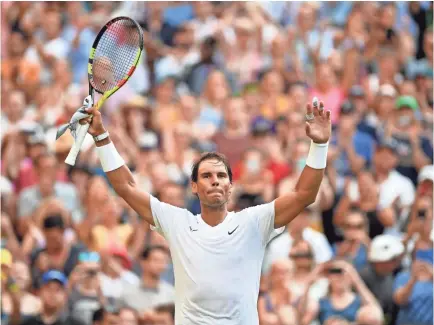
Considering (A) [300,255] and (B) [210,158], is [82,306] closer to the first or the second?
(A) [300,255]

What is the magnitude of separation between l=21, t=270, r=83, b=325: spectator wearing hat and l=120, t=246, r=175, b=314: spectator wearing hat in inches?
22.3

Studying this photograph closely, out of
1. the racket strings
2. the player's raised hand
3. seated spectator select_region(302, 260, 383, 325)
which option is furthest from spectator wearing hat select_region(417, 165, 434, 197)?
the player's raised hand

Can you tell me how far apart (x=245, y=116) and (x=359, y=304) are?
4.28 meters

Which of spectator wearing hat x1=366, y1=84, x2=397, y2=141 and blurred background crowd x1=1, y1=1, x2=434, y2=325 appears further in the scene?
spectator wearing hat x1=366, y1=84, x2=397, y2=141

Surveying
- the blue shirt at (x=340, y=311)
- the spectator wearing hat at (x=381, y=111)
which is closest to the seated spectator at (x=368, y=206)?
the spectator wearing hat at (x=381, y=111)

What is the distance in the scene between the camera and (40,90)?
15508 millimetres

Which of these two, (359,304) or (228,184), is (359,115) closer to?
(359,304)

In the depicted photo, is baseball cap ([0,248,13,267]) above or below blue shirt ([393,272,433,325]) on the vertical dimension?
above

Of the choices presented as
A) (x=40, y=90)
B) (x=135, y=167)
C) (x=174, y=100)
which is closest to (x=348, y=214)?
(x=135, y=167)

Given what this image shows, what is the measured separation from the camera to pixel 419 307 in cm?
1090

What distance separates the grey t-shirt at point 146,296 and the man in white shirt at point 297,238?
0.94m

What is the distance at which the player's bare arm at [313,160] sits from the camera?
23.8 feet

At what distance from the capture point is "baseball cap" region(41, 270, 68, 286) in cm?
1122

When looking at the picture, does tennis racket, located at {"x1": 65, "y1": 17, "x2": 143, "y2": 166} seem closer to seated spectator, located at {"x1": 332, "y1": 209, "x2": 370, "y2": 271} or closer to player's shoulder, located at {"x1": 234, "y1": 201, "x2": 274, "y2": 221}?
player's shoulder, located at {"x1": 234, "y1": 201, "x2": 274, "y2": 221}
